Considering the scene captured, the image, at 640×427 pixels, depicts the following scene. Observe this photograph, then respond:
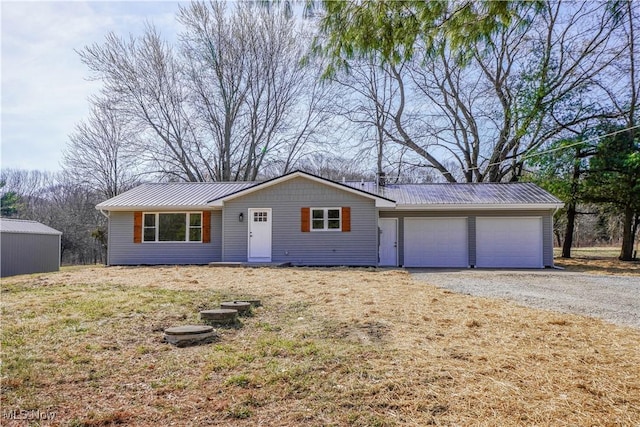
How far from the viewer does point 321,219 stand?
14.7 m

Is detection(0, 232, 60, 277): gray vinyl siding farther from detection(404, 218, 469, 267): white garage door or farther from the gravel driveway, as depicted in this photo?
the gravel driveway

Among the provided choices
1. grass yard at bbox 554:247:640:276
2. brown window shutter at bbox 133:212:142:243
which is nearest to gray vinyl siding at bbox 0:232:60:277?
brown window shutter at bbox 133:212:142:243

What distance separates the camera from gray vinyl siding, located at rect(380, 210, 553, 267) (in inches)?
580

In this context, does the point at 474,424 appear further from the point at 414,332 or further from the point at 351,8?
the point at 351,8

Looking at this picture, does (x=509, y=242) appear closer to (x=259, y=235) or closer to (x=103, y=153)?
(x=259, y=235)

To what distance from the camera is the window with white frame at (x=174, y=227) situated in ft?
51.2

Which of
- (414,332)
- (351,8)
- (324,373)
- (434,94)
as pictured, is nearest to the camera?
(324,373)

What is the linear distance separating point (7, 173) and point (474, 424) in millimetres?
41911

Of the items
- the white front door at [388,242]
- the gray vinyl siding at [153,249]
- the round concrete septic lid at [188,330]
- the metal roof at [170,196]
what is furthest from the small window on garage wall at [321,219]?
the round concrete septic lid at [188,330]

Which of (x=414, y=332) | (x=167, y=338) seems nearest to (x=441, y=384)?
(x=414, y=332)

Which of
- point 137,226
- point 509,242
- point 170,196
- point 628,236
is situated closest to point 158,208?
point 170,196

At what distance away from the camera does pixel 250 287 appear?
8367 mm

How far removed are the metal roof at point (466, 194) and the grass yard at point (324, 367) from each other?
9.31 metres

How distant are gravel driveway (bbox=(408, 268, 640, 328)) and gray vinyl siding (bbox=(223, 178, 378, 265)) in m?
4.39
